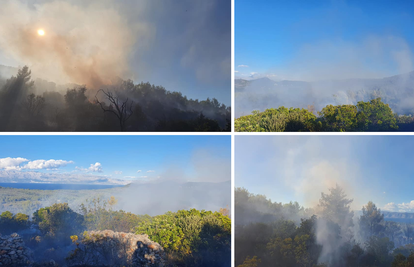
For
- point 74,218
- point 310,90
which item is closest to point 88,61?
point 74,218

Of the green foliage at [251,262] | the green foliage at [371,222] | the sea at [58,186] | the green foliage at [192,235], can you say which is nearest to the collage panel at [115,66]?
the sea at [58,186]

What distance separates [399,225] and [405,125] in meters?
1.10

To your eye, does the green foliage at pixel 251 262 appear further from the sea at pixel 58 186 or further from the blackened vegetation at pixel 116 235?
the sea at pixel 58 186

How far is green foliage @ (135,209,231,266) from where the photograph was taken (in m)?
2.86

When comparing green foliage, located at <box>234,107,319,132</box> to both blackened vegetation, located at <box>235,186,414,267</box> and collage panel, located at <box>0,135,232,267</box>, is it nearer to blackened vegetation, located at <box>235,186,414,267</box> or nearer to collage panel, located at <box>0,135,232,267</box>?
collage panel, located at <box>0,135,232,267</box>

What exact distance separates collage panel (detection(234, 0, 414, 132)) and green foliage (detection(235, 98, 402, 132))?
0.03ft

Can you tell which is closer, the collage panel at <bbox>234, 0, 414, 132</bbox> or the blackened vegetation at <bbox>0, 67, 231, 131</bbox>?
the blackened vegetation at <bbox>0, 67, 231, 131</bbox>

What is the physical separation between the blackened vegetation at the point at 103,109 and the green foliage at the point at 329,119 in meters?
0.36

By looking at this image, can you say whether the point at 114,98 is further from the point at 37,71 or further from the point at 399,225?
the point at 399,225

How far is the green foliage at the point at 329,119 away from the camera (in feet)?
9.55

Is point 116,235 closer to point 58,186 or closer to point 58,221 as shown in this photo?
point 58,221

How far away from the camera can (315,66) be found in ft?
9.64

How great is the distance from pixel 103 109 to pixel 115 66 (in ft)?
1.62

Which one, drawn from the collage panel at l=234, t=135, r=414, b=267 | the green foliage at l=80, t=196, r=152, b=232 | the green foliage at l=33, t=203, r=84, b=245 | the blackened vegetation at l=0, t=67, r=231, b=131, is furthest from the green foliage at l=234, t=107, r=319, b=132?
the green foliage at l=33, t=203, r=84, b=245
